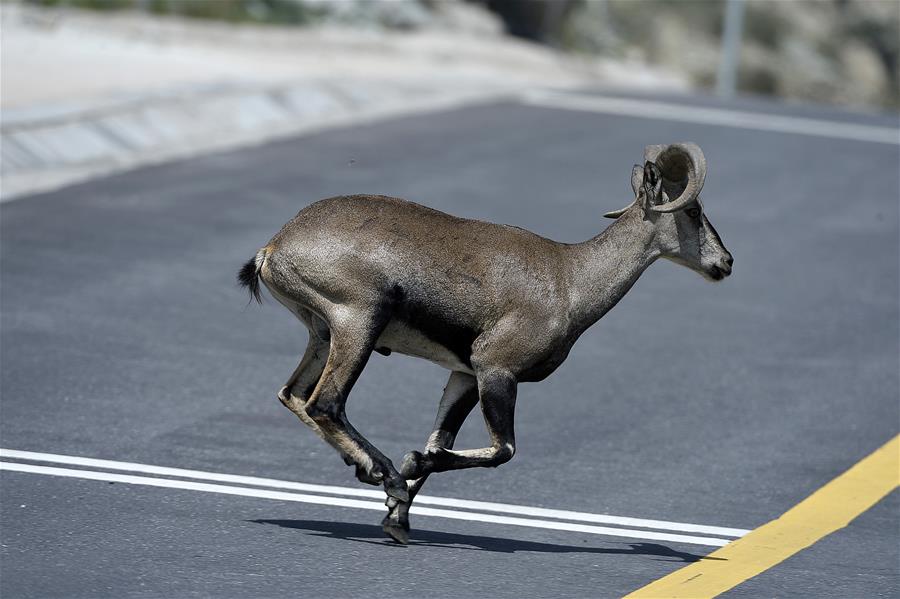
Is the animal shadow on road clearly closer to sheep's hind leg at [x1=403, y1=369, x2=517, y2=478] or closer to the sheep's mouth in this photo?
sheep's hind leg at [x1=403, y1=369, x2=517, y2=478]

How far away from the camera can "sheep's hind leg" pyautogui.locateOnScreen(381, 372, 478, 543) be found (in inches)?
289

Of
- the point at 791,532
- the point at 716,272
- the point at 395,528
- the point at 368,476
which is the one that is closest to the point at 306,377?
the point at 368,476

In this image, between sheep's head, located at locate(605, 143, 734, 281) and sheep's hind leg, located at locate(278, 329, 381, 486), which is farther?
sheep's hind leg, located at locate(278, 329, 381, 486)

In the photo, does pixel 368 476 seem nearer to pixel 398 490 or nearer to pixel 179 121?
pixel 398 490

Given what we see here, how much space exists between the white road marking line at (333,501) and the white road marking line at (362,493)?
0.11m

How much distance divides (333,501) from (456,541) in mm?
842

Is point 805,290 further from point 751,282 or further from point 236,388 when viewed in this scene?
point 236,388

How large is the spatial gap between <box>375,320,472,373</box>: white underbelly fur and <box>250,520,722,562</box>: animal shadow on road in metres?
0.82

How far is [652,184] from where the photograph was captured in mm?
7453

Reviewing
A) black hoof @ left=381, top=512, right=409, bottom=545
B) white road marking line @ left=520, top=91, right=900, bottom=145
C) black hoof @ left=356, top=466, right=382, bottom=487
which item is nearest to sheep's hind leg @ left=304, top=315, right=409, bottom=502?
black hoof @ left=356, top=466, right=382, bottom=487

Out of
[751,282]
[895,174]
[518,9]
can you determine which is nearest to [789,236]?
[751,282]

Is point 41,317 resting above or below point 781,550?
below

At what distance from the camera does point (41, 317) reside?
36.6 ft

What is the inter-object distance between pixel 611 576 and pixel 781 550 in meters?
1.15
